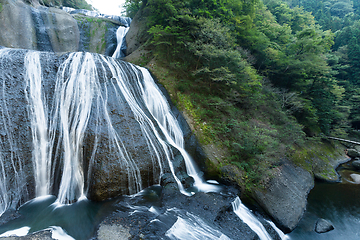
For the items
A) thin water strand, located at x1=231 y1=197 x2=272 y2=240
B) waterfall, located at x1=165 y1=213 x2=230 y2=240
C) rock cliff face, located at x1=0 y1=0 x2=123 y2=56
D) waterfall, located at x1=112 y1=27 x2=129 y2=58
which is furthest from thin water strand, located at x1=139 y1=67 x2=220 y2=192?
rock cliff face, located at x1=0 y1=0 x2=123 y2=56

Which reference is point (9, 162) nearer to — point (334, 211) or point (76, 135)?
point (76, 135)

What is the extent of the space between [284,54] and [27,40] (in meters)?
19.4

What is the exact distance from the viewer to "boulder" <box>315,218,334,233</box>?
19.5 feet

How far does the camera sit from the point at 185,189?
5.87 meters

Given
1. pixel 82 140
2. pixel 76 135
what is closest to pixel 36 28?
pixel 76 135

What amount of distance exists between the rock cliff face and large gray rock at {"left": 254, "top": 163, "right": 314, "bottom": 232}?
1520 centimetres

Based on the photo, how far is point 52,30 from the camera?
12.1 metres

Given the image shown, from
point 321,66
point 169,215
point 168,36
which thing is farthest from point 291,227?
point 321,66

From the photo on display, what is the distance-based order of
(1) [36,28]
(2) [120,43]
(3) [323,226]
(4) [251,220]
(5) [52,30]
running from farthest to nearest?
(2) [120,43], (5) [52,30], (1) [36,28], (3) [323,226], (4) [251,220]

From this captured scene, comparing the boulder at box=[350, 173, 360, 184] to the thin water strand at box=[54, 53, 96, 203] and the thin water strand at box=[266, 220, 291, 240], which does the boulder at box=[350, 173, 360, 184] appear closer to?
the thin water strand at box=[266, 220, 291, 240]

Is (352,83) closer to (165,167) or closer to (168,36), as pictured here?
(168,36)

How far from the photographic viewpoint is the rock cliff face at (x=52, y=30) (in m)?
10.4

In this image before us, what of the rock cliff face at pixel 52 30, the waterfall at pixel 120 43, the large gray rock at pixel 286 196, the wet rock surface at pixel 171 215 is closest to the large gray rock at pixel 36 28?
the rock cliff face at pixel 52 30

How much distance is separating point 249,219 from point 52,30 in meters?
17.1
